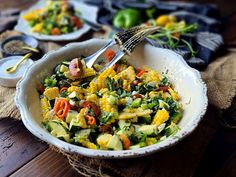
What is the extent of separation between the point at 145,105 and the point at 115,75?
219 mm

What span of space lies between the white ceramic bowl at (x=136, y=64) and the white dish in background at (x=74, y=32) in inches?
16.3

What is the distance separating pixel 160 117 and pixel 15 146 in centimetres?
54

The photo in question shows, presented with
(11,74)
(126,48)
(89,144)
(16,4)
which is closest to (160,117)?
(89,144)

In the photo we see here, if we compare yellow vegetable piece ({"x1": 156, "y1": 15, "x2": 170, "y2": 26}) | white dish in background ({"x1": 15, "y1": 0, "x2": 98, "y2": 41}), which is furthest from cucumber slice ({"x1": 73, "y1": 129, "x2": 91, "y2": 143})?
yellow vegetable piece ({"x1": 156, "y1": 15, "x2": 170, "y2": 26})

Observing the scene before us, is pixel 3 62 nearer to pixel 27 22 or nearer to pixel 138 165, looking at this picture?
pixel 27 22

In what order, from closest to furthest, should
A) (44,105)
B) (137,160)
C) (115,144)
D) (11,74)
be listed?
(115,144) < (137,160) < (44,105) < (11,74)

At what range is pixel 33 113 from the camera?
1327 mm

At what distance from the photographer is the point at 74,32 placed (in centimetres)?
208

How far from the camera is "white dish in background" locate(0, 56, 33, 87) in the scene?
1.60 m

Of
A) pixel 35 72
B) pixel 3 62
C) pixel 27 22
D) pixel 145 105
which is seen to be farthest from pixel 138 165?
pixel 27 22

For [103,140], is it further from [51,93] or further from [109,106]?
[51,93]

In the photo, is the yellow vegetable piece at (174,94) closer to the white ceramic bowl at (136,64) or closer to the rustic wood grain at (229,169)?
the white ceramic bowl at (136,64)

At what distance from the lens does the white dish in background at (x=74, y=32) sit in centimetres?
201

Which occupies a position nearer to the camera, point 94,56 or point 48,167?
point 48,167
